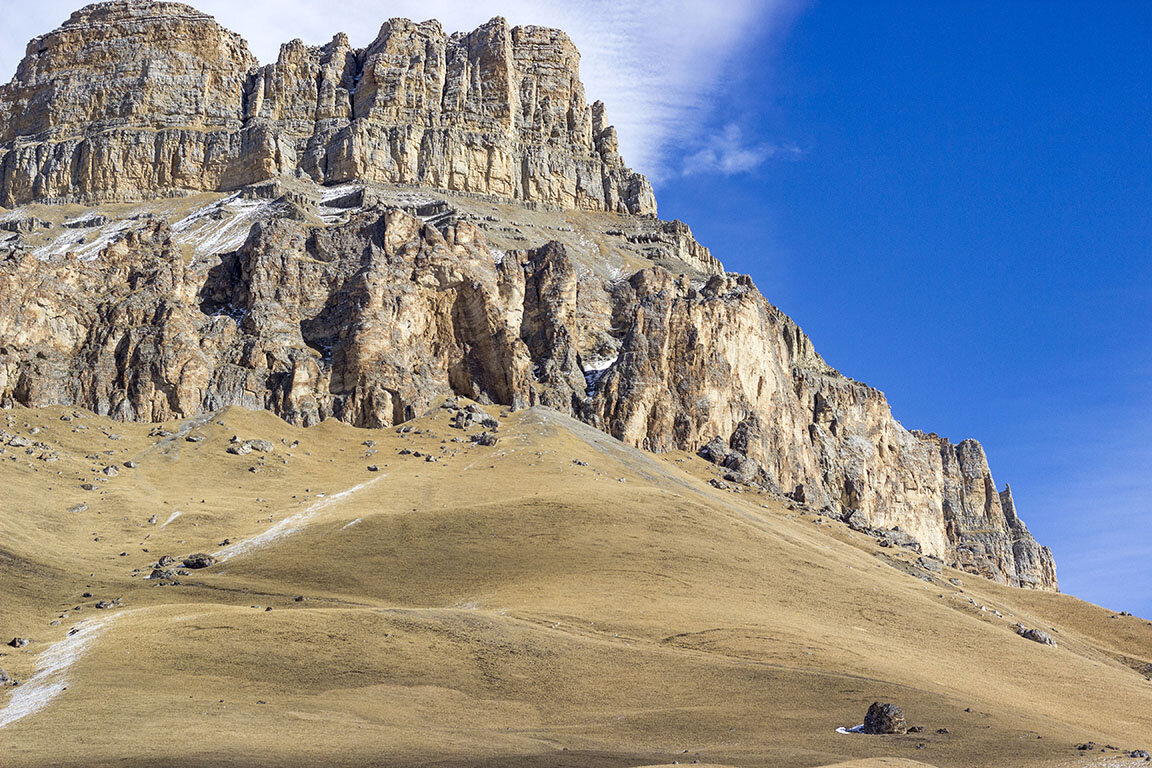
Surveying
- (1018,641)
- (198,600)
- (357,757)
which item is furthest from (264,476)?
(357,757)

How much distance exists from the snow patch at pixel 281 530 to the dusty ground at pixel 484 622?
331 millimetres

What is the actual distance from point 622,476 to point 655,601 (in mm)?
38070

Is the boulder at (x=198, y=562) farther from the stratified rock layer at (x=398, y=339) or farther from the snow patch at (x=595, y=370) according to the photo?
the snow patch at (x=595, y=370)

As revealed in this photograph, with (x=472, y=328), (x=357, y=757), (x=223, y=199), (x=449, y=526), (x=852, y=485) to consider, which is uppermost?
(x=223, y=199)

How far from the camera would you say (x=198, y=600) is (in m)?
75.2

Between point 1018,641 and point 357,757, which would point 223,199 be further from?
point 357,757

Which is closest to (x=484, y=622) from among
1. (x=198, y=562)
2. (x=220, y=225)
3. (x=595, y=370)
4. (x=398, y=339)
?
(x=198, y=562)

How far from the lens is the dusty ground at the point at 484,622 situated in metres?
45.2

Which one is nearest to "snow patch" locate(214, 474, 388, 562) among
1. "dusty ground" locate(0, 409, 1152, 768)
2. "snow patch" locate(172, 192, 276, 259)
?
"dusty ground" locate(0, 409, 1152, 768)

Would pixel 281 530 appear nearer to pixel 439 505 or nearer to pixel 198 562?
pixel 198 562

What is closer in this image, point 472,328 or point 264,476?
point 264,476

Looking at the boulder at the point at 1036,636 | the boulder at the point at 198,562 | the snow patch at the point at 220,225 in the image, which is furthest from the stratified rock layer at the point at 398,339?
the boulder at the point at 1036,636

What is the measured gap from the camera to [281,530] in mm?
92062

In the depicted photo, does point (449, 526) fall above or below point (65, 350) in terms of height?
below
